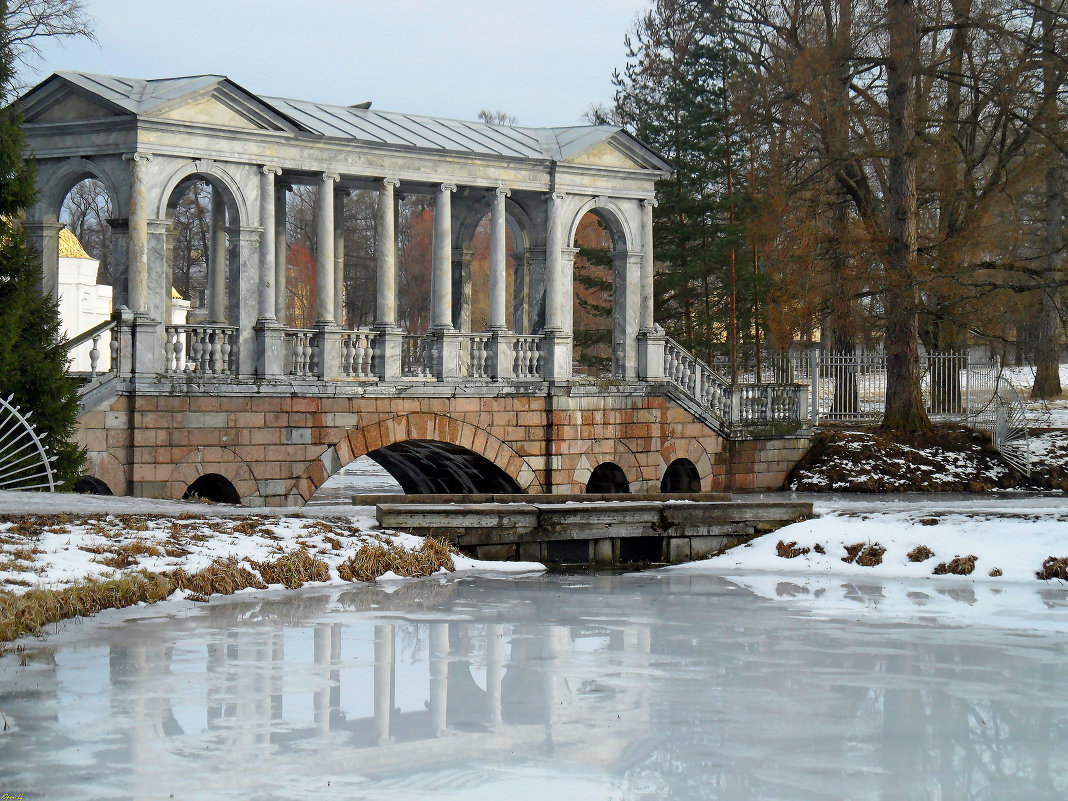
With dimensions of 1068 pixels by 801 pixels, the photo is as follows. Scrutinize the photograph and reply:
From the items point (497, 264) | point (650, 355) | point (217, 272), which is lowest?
point (650, 355)

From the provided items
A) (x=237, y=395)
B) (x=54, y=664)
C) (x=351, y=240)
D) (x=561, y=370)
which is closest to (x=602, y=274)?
(x=351, y=240)

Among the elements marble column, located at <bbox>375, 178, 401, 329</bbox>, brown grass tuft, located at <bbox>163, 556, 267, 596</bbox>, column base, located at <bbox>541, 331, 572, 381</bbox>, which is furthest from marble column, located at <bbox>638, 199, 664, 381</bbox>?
brown grass tuft, located at <bbox>163, 556, 267, 596</bbox>

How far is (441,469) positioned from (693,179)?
46.2 feet

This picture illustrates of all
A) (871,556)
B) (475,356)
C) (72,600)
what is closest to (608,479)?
(475,356)

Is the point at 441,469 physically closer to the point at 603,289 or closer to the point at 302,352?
the point at 302,352

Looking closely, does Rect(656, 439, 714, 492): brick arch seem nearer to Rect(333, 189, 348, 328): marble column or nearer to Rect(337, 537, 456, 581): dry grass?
Rect(333, 189, 348, 328): marble column

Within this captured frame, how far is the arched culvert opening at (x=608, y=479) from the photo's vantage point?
22.4m

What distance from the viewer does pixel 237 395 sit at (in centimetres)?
1797

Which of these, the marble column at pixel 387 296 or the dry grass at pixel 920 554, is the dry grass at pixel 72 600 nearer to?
the dry grass at pixel 920 554

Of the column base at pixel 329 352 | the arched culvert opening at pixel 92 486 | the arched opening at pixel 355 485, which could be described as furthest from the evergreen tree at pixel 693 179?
the arched culvert opening at pixel 92 486

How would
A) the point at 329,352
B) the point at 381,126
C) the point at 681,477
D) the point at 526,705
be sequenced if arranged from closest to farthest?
1. the point at 526,705
2. the point at 329,352
3. the point at 381,126
4. the point at 681,477

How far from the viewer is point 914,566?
45.3 feet

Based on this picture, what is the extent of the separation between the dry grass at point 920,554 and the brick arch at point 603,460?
815 centimetres

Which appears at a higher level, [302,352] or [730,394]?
[302,352]
